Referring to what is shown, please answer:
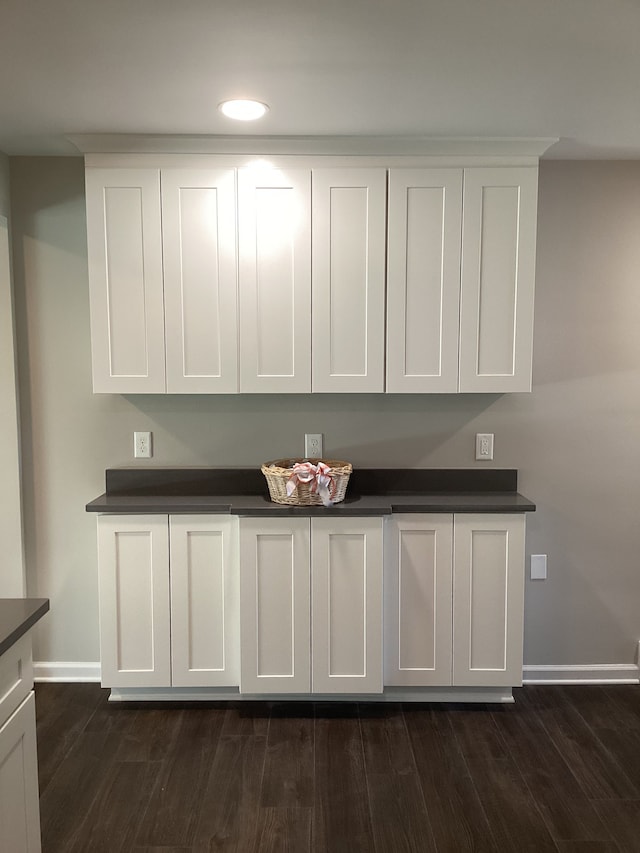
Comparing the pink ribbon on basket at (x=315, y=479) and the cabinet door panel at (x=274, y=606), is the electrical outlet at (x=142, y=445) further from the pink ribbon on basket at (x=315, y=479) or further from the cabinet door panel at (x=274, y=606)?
the pink ribbon on basket at (x=315, y=479)

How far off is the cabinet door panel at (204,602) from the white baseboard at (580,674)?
1391 millimetres

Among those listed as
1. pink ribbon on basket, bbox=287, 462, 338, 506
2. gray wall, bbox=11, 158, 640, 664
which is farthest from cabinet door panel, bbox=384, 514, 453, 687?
gray wall, bbox=11, 158, 640, 664

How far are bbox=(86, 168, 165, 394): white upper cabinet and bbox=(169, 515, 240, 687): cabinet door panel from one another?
63 centimetres

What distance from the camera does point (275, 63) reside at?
1908 mm

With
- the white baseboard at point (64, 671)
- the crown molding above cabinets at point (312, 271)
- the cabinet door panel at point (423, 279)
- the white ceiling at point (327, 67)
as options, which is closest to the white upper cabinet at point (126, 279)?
the crown molding above cabinets at point (312, 271)

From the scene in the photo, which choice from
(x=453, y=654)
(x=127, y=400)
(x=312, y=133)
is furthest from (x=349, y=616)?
(x=312, y=133)

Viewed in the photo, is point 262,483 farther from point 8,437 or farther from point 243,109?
point 243,109

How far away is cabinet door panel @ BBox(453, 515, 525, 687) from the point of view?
8.92 ft

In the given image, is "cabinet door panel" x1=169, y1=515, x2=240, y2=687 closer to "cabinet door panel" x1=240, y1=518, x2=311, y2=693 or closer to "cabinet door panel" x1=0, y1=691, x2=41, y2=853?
"cabinet door panel" x1=240, y1=518, x2=311, y2=693

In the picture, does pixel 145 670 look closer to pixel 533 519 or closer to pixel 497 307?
pixel 533 519

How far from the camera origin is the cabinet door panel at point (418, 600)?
8.93 feet

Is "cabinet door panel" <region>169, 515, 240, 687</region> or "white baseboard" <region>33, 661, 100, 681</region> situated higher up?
"cabinet door panel" <region>169, 515, 240, 687</region>

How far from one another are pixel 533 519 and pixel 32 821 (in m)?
2.28

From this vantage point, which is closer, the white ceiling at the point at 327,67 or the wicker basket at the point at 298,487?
the white ceiling at the point at 327,67
